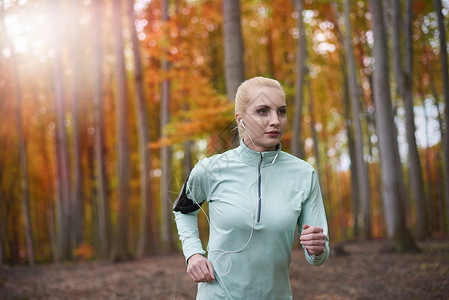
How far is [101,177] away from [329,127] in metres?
17.6

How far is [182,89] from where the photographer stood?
12.6 meters

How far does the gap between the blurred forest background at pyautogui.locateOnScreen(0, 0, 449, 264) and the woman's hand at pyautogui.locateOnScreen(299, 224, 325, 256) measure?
5.67 m

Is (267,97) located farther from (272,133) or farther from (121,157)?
(121,157)

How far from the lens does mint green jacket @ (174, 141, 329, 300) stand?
1678mm

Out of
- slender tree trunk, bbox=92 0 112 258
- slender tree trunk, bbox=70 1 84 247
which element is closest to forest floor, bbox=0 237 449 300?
slender tree trunk, bbox=92 0 112 258

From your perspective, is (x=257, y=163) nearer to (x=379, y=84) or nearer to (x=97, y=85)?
(x=379, y=84)

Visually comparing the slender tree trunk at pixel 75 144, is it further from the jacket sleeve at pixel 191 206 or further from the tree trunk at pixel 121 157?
the jacket sleeve at pixel 191 206

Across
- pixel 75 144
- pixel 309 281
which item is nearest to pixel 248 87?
pixel 309 281

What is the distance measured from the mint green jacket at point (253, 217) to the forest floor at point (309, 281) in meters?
4.70

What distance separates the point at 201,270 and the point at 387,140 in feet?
27.4

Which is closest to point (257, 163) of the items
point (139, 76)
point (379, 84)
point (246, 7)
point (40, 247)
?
point (379, 84)

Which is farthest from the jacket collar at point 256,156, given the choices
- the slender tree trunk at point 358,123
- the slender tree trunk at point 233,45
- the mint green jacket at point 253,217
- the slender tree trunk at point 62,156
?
the slender tree trunk at point 62,156

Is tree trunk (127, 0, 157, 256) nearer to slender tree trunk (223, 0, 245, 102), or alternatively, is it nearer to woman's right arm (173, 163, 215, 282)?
slender tree trunk (223, 0, 245, 102)

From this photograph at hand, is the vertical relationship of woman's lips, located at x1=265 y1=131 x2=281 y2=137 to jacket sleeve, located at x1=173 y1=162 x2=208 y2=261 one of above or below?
above
